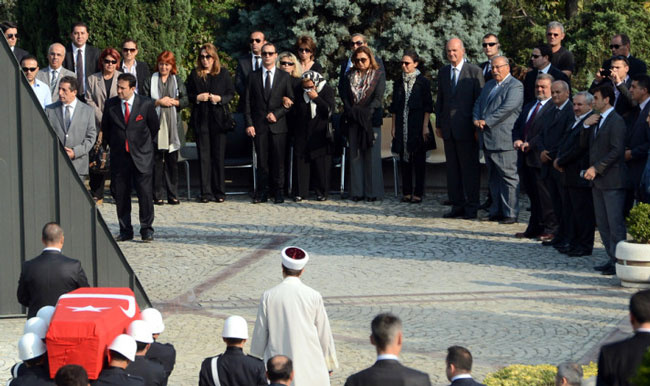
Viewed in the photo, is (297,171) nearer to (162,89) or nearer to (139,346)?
(162,89)

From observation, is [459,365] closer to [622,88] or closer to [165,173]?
[622,88]

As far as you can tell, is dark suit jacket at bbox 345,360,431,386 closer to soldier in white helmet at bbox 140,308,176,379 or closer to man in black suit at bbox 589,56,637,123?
soldier in white helmet at bbox 140,308,176,379

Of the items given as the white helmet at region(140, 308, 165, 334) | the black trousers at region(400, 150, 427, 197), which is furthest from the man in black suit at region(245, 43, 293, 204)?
the white helmet at region(140, 308, 165, 334)

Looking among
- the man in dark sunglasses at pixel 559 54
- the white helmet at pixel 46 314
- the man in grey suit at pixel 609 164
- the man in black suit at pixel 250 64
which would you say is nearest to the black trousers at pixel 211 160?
the man in black suit at pixel 250 64

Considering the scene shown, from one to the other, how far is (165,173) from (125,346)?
37.3 feet

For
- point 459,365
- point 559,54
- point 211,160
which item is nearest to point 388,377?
point 459,365

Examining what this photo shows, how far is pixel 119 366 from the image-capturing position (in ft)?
22.7

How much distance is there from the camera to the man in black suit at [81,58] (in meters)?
17.9

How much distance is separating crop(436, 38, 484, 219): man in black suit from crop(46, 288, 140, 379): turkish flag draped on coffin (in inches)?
393

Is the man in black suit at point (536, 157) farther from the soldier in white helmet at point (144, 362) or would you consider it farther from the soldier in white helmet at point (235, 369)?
the soldier in white helmet at point (144, 362)

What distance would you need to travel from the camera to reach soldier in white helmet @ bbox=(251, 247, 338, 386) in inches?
313

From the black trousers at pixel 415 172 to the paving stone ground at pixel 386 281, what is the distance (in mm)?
303

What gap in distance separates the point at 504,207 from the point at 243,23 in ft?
28.3

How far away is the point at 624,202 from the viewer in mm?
13086
